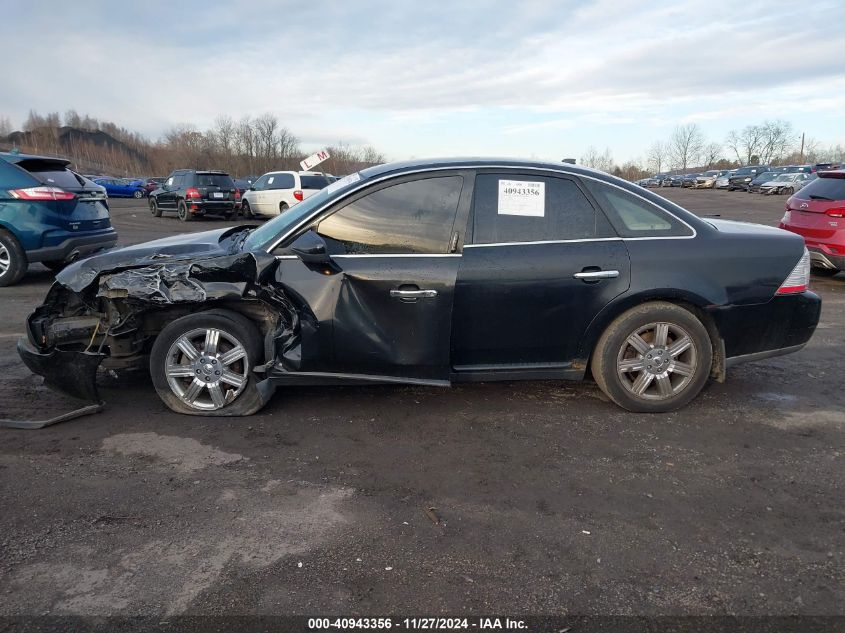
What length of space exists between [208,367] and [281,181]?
16901 millimetres

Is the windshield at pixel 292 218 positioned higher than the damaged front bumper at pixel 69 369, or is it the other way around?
the windshield at pixel 292 218

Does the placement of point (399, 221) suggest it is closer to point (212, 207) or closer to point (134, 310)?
point (134, 310)

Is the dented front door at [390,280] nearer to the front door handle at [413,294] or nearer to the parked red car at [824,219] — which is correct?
the front door handle at [413,294]

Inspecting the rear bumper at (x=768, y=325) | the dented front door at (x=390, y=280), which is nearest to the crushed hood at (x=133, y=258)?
the dented front door at (x=390, y=280)

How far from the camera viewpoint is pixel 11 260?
8328 millimetres

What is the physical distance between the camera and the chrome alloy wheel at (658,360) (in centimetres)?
406

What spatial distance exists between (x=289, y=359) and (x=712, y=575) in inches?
106

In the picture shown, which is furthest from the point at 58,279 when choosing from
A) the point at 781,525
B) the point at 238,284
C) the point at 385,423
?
the point at 781,525

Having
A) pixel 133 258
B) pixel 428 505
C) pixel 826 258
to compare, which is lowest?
pixel 428 505

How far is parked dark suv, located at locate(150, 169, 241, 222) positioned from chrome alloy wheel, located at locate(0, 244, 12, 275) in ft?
42.1

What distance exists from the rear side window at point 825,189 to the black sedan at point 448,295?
5288 mm

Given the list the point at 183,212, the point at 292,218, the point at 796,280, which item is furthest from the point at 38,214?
the point at 183,212

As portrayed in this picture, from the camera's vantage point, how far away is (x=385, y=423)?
158 inches

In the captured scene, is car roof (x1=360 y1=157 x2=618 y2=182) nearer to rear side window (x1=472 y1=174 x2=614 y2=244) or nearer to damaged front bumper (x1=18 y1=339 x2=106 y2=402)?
rear side window (x1=472 y1=174 x2=614 y2=244)
